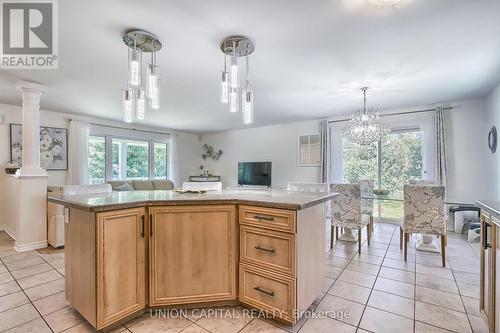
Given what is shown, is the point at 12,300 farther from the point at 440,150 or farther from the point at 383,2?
the point at 440,150

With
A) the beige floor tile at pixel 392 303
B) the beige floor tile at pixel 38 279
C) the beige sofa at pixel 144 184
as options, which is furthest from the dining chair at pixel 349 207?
the beige sofa at pixel 144 184

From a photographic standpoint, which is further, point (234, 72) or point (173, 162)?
point (173, 162)

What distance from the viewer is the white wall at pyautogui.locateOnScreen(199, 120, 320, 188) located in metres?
5.87

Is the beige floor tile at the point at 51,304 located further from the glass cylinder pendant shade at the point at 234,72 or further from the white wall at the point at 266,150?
the white wall at the point at 266,150

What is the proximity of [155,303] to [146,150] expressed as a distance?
17.7 ft

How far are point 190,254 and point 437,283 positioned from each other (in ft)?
7.87

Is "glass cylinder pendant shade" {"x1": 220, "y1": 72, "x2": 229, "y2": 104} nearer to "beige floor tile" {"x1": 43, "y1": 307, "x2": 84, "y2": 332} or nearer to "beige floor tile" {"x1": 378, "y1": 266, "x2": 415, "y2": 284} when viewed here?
"beige floor tile" {"x1": 43, "y1": 307, "x2": 84, "y2": 332}

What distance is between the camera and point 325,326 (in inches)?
66.5

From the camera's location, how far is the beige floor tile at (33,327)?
5.36 feet

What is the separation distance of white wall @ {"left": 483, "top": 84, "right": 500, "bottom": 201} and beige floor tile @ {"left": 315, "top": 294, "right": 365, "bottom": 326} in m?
3.22

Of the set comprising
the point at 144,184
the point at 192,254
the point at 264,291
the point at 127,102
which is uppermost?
the point at 127,102

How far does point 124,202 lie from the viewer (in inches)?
64.9

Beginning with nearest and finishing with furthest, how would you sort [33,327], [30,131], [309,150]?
[33,327] < [30,131] < [309,150]

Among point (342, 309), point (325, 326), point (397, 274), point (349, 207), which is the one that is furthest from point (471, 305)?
point (349, 207)
